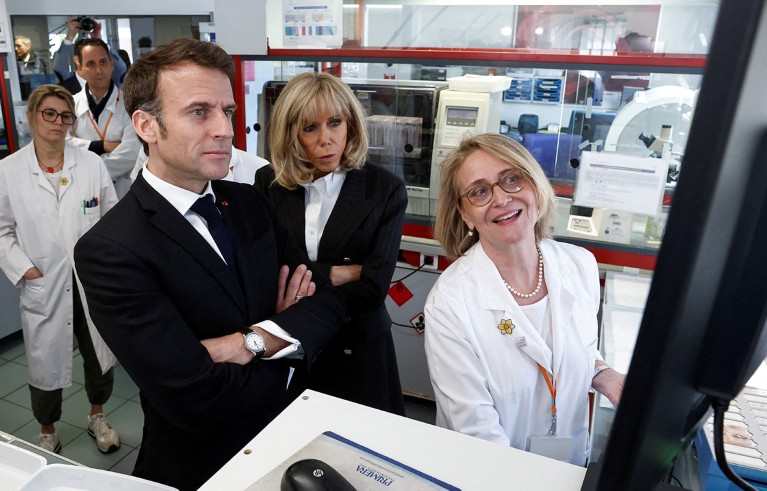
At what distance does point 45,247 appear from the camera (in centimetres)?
269

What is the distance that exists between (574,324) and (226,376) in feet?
2.81

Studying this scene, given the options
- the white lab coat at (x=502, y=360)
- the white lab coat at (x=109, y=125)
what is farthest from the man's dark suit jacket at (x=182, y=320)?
the white lab coat at (x=109, y=125)

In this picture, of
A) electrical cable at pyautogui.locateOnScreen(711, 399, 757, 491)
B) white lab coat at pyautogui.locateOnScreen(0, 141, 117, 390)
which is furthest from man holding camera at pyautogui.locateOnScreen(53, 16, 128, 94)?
electrical cable at pyautogui.locateOnScreen(711, 399, 757, 491)

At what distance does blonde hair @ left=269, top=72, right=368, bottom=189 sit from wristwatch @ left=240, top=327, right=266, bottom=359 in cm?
70

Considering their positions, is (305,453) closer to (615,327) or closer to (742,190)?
(742,190)

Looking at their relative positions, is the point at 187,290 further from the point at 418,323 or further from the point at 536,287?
the point at 418,323

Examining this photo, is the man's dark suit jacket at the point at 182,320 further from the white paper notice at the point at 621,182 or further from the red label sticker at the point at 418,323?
the white paper notice at the point at 621,182

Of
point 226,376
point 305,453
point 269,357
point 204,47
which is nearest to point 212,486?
point 305,453

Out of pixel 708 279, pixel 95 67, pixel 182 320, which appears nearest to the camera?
pixel 708 279

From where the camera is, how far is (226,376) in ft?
4.17

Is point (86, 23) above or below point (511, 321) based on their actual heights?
above

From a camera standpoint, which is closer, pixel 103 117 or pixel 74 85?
pixel 103 117

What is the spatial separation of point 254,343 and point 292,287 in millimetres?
239

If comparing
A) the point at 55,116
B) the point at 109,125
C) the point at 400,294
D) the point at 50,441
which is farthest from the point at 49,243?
the point at 400,294
